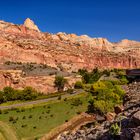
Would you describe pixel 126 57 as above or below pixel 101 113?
above

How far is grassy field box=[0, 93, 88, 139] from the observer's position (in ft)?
125

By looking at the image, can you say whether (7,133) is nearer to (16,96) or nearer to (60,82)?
(16,96)

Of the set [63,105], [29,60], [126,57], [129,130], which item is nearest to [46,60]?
[29,60]

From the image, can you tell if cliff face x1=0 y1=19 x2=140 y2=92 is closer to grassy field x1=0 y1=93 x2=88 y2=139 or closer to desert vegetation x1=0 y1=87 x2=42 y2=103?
desert vegetation x1=0 y1=87 x2=42 y2=103

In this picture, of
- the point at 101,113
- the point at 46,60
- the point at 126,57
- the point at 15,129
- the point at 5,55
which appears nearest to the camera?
the point at 15,129

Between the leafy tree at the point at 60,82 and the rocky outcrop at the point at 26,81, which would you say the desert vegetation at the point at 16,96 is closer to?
the rocky outcrop at the point at 26,81

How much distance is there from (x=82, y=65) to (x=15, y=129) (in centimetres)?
10640

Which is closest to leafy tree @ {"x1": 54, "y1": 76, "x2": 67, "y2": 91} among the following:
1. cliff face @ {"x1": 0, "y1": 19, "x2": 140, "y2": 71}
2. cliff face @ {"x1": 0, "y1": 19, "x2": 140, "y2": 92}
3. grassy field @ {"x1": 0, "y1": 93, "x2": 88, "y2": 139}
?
grassy field @ {"x1": 0, "y1": 93, "x2": 88, "y2": 139}

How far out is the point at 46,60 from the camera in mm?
129125

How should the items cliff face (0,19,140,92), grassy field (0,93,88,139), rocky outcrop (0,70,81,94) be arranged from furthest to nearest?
1. cliff face (0,19,140,92)
2. rocky outcrop (0,70,81,94)
3. grassy field (0,93,88,139)

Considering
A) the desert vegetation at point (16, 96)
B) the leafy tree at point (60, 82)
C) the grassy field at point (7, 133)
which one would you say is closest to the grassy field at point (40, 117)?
the grassy field at point (7, 133)

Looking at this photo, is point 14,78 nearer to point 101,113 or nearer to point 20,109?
point 20,109

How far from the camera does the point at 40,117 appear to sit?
148 feet

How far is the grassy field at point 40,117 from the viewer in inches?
1495
